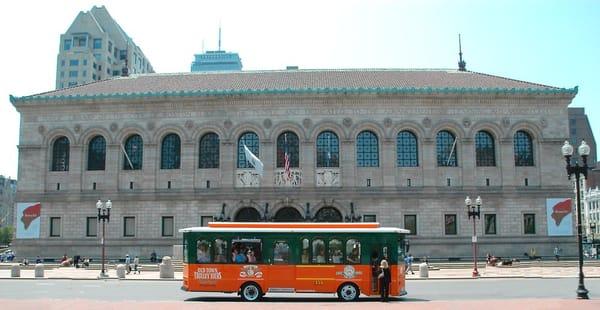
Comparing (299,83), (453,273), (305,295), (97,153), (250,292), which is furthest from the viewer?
(299,83)

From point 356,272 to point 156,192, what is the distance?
108 feet

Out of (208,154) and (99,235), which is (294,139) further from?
(99,235)

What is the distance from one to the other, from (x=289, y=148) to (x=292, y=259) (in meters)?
29.4

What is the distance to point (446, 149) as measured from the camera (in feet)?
177

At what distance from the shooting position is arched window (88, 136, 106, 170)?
55.3 meters

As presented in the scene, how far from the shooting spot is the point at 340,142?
2092 inches

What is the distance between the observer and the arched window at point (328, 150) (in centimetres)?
5328

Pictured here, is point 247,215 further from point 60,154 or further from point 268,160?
point 60,154

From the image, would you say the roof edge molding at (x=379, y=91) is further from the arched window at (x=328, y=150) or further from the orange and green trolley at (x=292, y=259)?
the orange and green trolley at (x=292, y=259)

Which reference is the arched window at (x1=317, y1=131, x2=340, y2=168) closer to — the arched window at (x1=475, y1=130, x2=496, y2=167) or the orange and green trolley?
the arched window at (x1=475, y1=130, x2=496, y2=167)

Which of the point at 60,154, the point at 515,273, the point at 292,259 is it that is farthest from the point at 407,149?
the point at 292,259

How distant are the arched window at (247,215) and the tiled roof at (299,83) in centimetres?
989

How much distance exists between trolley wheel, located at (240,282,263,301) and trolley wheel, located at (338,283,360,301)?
306 centimetres

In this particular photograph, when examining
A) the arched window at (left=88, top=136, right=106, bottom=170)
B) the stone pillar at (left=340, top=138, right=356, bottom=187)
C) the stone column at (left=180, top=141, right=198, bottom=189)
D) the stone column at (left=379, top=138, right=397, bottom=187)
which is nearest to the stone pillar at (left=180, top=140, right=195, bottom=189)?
the stone column at (left=180, top=141, right=198, bottom=189)
